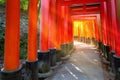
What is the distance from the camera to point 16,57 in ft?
11.2

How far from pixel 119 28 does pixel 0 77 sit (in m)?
3.82

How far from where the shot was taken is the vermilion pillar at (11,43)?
330cm

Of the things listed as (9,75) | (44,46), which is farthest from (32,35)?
(9,75)

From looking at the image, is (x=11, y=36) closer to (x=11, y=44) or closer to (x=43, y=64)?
(x=11, y=44)

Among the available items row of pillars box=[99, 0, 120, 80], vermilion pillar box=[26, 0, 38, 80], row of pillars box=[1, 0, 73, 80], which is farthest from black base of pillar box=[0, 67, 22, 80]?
row of pillars box=[99, 0, 120, 80]

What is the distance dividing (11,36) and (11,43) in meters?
0.16

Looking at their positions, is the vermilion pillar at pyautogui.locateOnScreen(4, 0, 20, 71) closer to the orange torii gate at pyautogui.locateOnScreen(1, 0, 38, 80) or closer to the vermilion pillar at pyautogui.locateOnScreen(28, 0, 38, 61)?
the orange torii gate at pyautogui.locateOnScreen(1, 0, 38, 80)

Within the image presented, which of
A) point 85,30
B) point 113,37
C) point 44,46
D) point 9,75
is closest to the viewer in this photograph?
point 9,75

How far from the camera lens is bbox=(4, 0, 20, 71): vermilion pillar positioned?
3.30 m

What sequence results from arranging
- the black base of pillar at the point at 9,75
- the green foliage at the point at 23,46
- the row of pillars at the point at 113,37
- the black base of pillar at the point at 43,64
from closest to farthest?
the black base of pillar at the point at 9,75 → the row of pillars at the point at 113,37 → the black base of pillar at the point at 43,64 → the green foliage at the point at 23,46

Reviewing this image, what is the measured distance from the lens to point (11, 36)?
333cm

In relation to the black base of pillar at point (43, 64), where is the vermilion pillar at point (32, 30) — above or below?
Answer: above

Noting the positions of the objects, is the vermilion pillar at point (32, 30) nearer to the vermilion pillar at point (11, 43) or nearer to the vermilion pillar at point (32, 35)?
the vermilion pillar at point (32, 35)

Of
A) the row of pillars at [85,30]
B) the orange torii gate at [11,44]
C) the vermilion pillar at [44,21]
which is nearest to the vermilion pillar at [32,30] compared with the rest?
the vermilion pillar at [44,21]
